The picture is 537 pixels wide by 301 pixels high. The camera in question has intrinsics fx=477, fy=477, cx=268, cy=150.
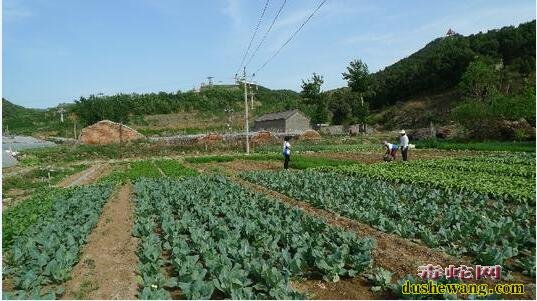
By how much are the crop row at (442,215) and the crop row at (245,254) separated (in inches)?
54.5

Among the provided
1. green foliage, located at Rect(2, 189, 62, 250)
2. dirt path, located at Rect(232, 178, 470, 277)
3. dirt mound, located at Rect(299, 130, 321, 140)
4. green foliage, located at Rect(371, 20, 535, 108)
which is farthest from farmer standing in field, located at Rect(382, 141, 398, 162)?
green foliage, located at Rect(371, 20, 535, 108)

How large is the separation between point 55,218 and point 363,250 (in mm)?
7904

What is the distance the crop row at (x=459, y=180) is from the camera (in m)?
12.1

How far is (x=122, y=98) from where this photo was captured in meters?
93.8

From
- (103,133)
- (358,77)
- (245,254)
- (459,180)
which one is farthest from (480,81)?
(245,254)

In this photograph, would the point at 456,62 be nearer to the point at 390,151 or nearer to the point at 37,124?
the point at 390,151

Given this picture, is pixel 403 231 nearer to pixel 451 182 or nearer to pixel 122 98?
pixel 451 182

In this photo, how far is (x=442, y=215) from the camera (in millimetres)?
10086

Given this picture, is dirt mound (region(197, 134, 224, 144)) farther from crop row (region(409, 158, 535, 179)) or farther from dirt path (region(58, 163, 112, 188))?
crop row (region(409, 158, 535, 179))

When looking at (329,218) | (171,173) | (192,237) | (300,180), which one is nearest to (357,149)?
(171,173)

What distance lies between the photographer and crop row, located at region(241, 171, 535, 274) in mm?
7516

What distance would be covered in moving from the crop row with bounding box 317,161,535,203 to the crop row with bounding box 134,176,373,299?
17.9 ft

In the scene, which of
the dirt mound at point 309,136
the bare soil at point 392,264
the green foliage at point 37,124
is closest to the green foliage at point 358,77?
the dirt mound at point 309,136

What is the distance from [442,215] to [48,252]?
25.3 ft
